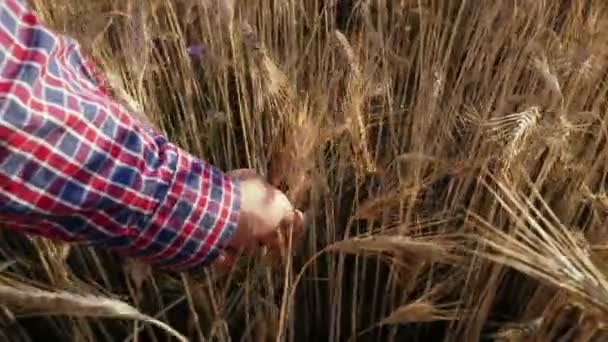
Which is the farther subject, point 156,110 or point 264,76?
point 156,110

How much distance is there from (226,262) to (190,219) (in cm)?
14

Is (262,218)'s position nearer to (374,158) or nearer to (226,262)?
(226,262)

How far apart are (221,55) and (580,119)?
1.74 feet

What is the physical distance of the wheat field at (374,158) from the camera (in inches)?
→ 41.4

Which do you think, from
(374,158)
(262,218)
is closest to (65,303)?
(262,218)

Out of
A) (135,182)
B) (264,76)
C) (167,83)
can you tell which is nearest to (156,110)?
(167,83)

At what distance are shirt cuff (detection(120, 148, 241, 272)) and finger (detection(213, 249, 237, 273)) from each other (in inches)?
1.9

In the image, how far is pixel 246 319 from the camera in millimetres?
1138

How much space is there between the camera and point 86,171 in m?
0.83

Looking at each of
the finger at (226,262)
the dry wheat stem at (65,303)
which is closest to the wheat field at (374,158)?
the finger at (226,262)

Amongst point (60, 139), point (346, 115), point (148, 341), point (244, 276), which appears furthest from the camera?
point (148, 341)

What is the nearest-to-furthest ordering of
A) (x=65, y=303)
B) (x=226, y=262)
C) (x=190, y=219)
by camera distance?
1. (x=65, y=303)
2. (x=190, y=219)
3. (x=226, y=262)

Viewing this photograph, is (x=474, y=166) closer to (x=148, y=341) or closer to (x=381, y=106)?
(x=381, y=106)

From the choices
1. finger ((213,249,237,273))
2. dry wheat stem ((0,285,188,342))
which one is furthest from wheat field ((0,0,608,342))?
dry wheat stem ((0,285,188,342))
